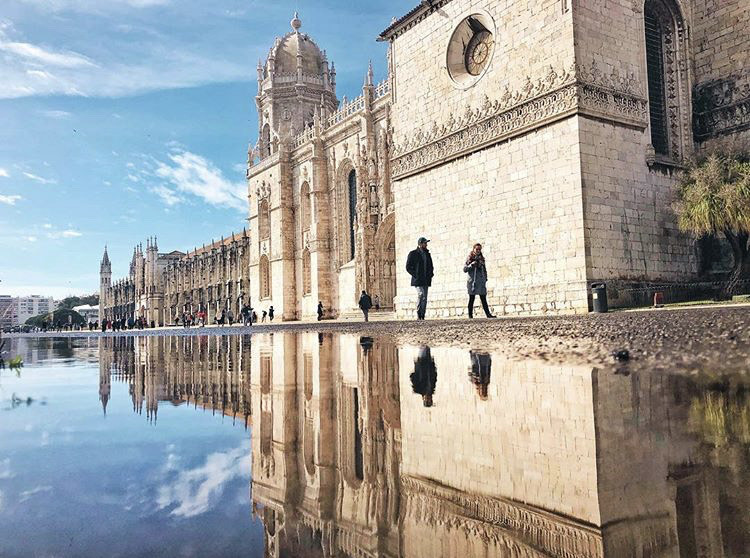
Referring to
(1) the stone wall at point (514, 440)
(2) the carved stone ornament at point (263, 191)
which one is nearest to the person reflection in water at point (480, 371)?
(1) the stone wall at point (514, 440)

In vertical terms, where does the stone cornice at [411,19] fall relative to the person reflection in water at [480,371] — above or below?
above

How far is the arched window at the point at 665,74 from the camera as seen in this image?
14852 millimetres

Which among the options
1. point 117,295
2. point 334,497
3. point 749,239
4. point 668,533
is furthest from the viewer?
point 117,295

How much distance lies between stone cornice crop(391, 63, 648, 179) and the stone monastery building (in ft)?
0.11

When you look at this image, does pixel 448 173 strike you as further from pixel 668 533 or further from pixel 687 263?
pixel 668 533

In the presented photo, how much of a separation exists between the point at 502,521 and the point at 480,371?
2337 mm

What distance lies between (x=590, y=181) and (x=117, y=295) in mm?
83219

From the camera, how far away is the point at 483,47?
15570 mm

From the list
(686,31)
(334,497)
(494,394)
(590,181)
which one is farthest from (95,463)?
(686,31)

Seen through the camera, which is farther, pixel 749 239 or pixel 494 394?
pixel 749 239

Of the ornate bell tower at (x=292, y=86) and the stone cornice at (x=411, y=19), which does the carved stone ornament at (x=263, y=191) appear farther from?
the stone cornice at (x=411, y=19)

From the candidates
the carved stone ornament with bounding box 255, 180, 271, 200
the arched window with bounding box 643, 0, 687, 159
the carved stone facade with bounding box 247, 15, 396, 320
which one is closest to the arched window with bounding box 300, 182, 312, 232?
the carved stone facade with bounding box 247, 15, 396, 320

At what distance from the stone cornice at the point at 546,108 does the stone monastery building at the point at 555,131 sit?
0.03 meters

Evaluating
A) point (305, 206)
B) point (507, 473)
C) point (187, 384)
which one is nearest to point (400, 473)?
point (507, 473)
